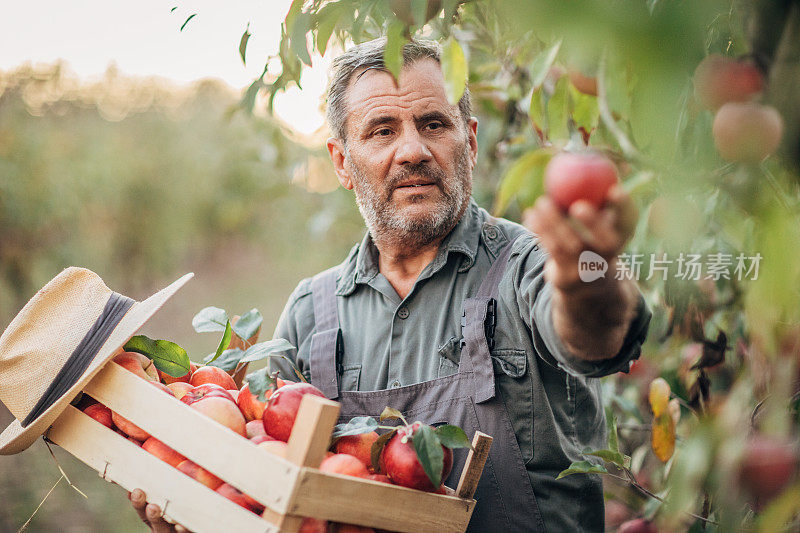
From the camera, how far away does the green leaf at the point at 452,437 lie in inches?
43.1

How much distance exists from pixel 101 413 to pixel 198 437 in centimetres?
26

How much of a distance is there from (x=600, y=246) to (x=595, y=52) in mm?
205

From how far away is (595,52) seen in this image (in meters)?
0.51

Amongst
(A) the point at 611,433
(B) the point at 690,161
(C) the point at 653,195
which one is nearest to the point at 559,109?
(C) the point at 653,195

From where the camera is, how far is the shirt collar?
165 centimetres

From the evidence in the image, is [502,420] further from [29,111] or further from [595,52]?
[29,111]

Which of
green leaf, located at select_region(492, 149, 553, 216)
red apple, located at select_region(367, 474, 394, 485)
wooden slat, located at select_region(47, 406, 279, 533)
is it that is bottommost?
wooden slat, located at select_region(47, 406, 279, 533)

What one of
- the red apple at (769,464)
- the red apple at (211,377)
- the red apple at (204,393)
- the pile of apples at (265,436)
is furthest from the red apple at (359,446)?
the red apple at (769,464)

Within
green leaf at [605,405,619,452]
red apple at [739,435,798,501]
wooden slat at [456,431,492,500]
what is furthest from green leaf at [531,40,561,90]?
green leaf at [605,405,619,452]

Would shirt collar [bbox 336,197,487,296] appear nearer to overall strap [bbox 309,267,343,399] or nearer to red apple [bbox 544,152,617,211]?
overall strap [bbox 309,267,343,399]

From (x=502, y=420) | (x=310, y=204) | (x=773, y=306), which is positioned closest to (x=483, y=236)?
(x=502, y=420)

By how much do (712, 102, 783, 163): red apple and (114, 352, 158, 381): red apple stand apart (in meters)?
0.96

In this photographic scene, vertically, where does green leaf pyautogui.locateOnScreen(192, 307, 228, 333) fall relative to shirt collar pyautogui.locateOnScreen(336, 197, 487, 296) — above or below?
below

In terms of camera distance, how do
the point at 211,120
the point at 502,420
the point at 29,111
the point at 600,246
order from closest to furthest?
1. the point at 600,246
2. the point at 502,420
3. the point at 29,111
4. the point at 211,120
